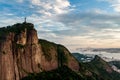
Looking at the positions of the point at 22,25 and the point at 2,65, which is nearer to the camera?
the point at 2,65

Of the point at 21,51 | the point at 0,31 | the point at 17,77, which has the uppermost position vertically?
the point at 0,31

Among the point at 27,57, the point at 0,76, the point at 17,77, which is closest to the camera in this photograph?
the point at 0,76

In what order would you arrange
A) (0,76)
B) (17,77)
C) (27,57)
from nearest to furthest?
(0,76), (17,77), (27,57)

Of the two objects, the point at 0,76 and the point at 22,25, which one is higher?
the point at 22,25

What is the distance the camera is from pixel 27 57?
19300 centimetres

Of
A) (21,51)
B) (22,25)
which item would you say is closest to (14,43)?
(21,51)

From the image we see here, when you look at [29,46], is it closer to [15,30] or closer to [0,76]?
[15,30]

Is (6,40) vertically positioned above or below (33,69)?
above

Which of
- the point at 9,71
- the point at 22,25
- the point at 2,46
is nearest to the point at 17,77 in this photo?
the point at 9,71

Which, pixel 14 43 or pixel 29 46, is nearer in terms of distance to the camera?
pixel 14 43

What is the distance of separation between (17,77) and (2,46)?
68.0ft

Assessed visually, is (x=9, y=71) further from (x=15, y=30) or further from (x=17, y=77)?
(x=15, y=30)

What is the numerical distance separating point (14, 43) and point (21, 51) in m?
8.43

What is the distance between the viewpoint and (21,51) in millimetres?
187125
